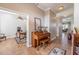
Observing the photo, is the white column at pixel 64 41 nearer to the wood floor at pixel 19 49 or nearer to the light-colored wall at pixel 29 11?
the wood floor at pixel 19 49

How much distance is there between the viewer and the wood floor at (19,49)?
1.75 m

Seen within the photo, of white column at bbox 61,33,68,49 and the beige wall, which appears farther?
white column at bbox 61,33,68,49

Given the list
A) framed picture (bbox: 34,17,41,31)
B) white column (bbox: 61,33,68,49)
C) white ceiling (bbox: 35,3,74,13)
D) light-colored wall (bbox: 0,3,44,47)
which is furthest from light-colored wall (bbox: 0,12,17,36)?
white column (bbox: 61,33,68,49)

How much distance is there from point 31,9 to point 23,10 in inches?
7.0

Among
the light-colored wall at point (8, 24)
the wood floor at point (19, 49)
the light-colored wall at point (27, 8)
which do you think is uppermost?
the light-colored wall at point (27, 8)

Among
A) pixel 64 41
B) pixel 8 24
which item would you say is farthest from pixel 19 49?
pixel 64 41

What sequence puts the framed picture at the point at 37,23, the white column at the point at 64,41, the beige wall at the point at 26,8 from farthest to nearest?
the framed picture at the point at 37,23 → the white column at the point at 64,41 → the beige wall at the point at 26,8

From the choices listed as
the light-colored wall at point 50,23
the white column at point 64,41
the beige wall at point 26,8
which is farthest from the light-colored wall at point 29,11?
the white column at point 64,41

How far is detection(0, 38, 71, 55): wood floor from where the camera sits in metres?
1.75

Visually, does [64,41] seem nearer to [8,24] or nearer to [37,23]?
[37,23]

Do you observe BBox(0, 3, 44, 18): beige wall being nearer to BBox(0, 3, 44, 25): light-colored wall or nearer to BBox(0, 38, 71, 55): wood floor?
BBox(0, 3, 44, 25): light-colored wall

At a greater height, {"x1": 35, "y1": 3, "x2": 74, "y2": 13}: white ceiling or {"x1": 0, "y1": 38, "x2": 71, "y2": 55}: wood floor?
{"x1": 35, "y1": 3, "x2": 74, "y2": 13}: white ceiling

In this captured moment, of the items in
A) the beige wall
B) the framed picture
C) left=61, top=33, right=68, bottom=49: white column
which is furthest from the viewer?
the framed picture
